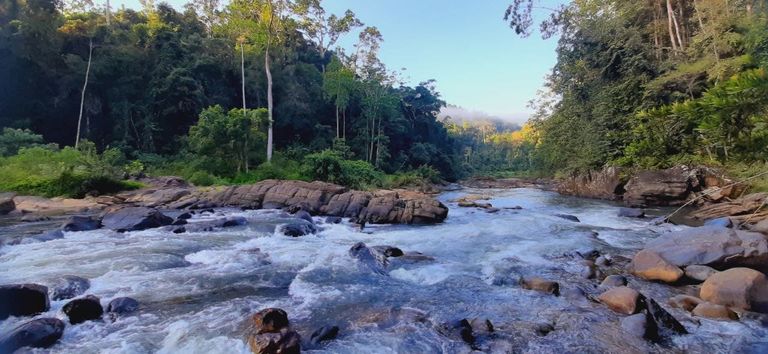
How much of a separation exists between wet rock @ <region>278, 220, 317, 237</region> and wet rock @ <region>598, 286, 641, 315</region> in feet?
23.7

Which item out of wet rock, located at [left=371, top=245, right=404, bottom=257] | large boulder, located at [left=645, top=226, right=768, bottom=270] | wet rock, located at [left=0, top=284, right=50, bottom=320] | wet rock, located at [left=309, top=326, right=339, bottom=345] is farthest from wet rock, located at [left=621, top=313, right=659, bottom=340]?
wet rock, located at [left=0, top=284, right=50, bottom=320]

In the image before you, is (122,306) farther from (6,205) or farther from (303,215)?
(6,205)

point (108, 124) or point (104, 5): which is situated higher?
point (104, 5)

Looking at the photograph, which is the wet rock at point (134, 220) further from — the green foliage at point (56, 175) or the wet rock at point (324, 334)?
the wet rock at point (324, 334)

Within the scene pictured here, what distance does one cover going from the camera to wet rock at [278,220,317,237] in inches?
413

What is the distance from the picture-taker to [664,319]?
4.79 metres

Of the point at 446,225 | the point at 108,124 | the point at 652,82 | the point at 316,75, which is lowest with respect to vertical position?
the point at 446,225

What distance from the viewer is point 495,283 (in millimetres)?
6539

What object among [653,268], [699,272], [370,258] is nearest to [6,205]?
[370,258]

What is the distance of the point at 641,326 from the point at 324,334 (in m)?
3.58

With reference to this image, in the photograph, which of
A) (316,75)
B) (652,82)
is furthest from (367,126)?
(652,82)

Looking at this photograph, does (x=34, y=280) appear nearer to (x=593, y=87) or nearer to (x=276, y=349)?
(x=276, y=349)

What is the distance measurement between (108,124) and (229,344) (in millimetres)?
27580

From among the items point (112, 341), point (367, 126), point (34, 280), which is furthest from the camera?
point (367, 126)
